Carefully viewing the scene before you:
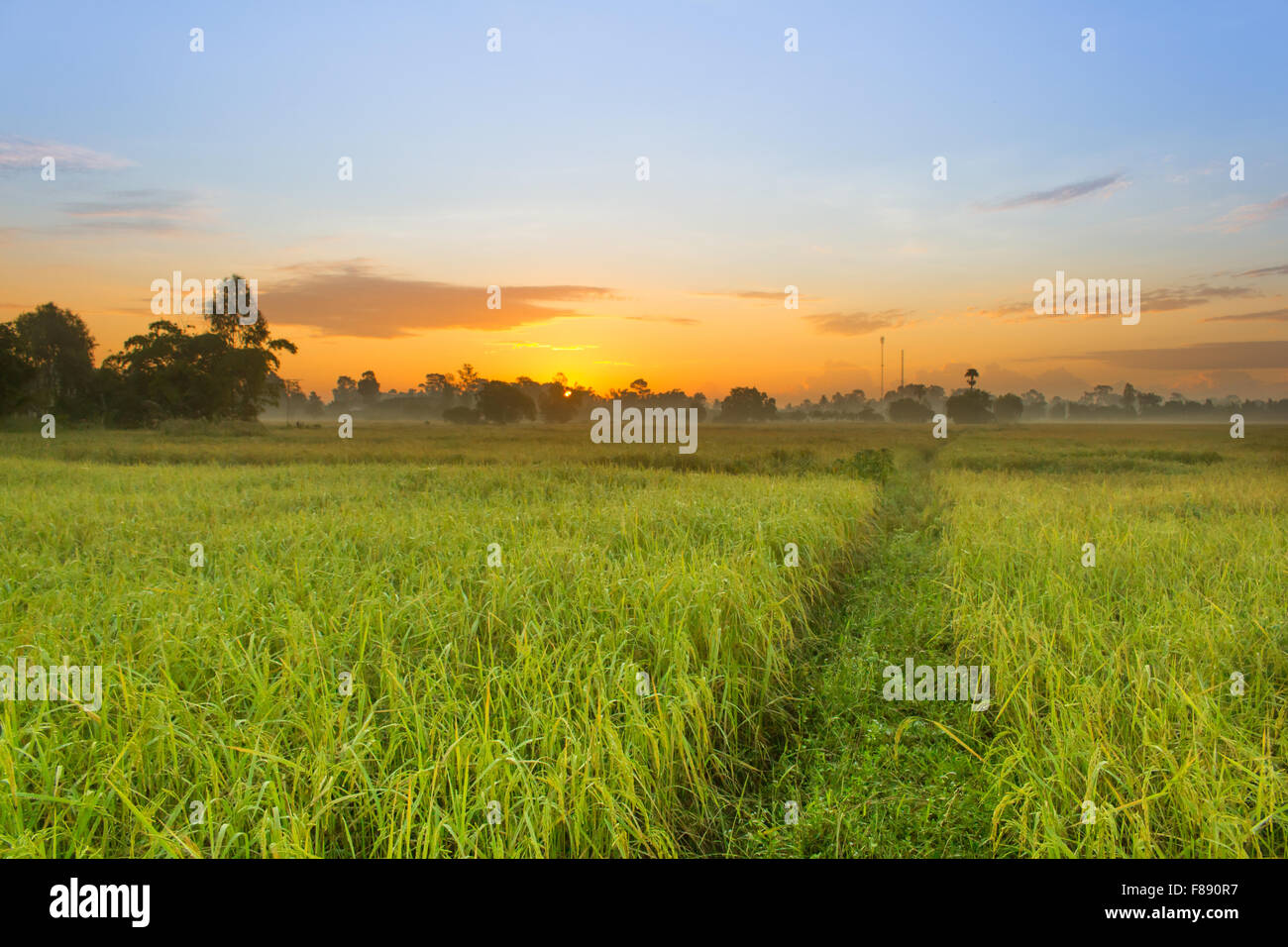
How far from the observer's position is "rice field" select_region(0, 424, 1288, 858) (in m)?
3.18

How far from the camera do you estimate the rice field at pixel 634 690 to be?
318 centimetres

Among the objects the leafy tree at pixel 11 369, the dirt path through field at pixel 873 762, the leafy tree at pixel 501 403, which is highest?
the leafy tree at pixel 501 403

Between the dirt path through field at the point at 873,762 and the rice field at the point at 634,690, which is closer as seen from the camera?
the rice field at the point at 634,690

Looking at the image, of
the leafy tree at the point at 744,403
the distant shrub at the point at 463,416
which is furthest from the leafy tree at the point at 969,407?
the distant shrub at the point at 463,416

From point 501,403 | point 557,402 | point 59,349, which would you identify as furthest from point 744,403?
point 59,349

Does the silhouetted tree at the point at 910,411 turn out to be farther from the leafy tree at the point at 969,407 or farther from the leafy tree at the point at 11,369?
the leafy tree at the point at 11,369

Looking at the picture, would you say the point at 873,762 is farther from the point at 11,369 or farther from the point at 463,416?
the point at 463,416

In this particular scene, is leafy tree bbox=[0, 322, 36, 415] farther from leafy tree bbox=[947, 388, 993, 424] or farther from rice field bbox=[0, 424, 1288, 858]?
leafy tree bbox=[947, 388, 993, 424]

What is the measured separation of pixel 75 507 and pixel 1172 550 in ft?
52.8

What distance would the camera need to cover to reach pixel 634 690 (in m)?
4.21

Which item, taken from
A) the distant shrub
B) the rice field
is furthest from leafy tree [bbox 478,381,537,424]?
the rice field

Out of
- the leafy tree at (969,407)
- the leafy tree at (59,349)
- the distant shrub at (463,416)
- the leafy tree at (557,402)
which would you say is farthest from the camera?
the leafy tree at (969,407)

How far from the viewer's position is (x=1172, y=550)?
7906 millimetres
